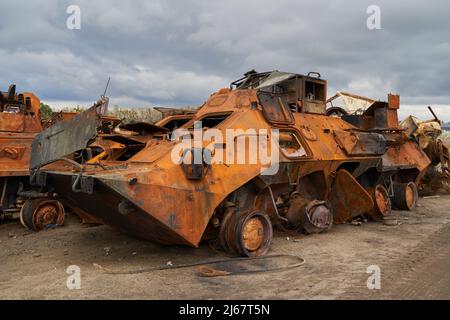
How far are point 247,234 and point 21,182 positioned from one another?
17.2 feet

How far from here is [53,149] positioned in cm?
620

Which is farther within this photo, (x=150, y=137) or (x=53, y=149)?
(x=150, y=137)

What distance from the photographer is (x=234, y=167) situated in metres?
6.39

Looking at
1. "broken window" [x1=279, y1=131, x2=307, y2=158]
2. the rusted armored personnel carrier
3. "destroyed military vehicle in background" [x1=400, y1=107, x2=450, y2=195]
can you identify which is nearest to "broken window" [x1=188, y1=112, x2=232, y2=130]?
"broken window" [x1=279, y1=131, x2=307, y2=158]

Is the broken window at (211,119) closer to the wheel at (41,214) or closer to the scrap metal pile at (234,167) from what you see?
the scrap metal pile at (234,167)

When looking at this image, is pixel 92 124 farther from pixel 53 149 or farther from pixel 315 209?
pixel 315 209

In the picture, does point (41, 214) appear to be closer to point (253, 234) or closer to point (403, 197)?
point (253, 234)

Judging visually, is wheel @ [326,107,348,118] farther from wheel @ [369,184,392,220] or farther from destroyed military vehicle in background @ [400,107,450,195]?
destroyed military vehicle in background @ [400,107,450,195]

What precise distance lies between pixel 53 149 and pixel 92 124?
0.91 meters

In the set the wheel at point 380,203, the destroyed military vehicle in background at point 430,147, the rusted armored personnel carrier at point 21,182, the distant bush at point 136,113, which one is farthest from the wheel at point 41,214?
the distant bush at point 136,113

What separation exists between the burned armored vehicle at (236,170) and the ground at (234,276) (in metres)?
0.44

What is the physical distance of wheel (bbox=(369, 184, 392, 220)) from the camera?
970cm

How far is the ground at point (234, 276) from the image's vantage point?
514cm
